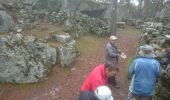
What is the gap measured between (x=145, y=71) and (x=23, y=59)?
7069 mm

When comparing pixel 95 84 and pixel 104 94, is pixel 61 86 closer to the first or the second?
pixel 95 84

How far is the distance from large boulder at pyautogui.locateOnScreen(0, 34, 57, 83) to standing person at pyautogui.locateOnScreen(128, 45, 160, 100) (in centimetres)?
629

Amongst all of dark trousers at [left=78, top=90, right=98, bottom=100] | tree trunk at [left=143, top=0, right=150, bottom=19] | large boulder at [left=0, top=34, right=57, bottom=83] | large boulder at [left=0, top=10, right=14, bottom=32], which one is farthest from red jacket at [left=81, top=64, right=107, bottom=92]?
tree trunk at [left=143, top=0, right=150, bottom=19]

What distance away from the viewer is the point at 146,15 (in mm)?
29703

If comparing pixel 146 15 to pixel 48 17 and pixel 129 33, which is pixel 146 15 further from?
pixel 48 17

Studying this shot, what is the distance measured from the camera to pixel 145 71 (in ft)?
20.6

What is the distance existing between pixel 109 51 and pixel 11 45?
484 cm

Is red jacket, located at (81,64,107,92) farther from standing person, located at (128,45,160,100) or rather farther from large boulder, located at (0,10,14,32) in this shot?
large boulder, located at (0,10,14,32)

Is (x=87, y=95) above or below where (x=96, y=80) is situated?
below

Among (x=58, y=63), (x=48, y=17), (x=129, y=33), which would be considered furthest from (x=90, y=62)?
(x=129, y=33)

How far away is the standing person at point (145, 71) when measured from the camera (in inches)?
247

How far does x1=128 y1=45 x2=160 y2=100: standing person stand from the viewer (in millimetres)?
6270

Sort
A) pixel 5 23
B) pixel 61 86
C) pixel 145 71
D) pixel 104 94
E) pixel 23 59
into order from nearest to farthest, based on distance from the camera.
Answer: pixel 104 94 → pixel 145 71 → pixel 61 86 → pixel 23 59 → pixel 5 23

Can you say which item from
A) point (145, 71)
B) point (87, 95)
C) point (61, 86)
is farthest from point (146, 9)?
point (87, 95)
